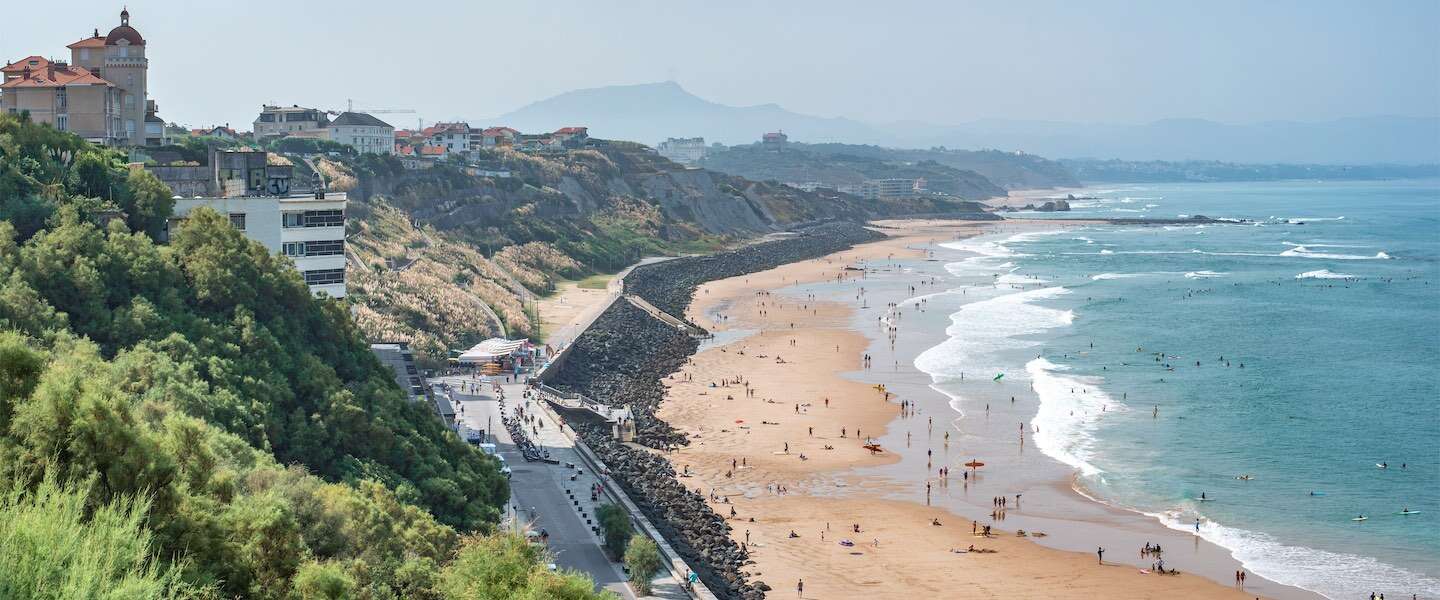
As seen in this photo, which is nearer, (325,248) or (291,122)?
(325,248)

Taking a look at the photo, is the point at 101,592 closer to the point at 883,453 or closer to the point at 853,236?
the point at 883,453

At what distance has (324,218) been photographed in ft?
113

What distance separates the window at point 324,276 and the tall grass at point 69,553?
2143 cm

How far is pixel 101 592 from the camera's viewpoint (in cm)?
1083

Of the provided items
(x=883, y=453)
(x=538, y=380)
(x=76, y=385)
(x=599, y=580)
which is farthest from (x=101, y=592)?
(x=538, y=380)

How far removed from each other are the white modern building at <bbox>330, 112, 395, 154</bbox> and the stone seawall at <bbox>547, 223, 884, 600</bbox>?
25.6 metres

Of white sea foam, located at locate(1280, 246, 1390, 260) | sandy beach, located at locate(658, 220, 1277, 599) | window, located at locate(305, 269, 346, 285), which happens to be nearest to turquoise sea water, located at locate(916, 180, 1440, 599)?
white sea foam, located at locate(1280, 246, 1390, 260)

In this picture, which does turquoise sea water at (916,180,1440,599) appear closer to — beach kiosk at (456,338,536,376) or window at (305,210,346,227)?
beach kiosk at (456,338,536,376)

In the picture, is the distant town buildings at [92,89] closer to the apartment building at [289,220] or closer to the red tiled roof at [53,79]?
the red tiled roof at [53,79]

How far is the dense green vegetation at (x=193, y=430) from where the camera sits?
13.9 m

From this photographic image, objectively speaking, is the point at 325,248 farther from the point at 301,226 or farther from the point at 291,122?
the point at 291,122

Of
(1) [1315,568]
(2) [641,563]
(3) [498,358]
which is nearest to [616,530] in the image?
(2) [641,563]

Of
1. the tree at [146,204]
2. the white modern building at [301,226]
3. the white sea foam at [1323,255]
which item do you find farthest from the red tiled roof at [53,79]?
the white sea foam at [1323,255]

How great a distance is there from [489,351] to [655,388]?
6.23 m
